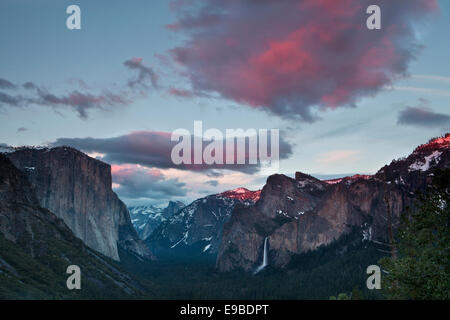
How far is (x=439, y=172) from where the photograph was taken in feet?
113

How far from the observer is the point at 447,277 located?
29.4 meters
